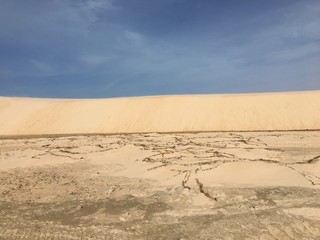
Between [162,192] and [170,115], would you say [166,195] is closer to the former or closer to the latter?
[162,192]

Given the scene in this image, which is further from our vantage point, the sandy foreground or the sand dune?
the sand dune

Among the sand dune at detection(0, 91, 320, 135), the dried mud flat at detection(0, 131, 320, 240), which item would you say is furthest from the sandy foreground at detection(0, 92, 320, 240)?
the sand dune at detection(0, 91, 320, 135)

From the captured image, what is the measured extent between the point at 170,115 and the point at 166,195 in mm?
17000

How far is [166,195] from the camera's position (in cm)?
471

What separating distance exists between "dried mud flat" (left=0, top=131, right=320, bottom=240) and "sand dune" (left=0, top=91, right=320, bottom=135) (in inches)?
460

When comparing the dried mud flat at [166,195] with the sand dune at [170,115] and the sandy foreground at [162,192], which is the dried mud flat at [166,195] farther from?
the sand dune at [170,115]

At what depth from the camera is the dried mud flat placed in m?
3.58

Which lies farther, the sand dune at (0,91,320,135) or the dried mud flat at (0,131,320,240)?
the sand dune at (0,91,320,135)

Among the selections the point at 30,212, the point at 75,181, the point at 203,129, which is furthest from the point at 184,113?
the point at 30,212

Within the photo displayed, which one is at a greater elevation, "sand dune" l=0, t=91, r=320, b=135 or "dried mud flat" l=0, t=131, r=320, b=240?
"sand dune" l=0, t=91, r=320, b=135

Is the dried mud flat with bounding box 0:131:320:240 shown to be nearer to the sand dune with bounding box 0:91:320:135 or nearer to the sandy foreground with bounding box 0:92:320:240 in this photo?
the sandy foreground with bounding box 0:92:320:240

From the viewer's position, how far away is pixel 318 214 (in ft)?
12.4

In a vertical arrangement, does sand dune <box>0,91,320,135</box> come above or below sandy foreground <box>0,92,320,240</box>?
above

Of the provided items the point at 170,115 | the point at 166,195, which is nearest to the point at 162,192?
the point at 166,195
